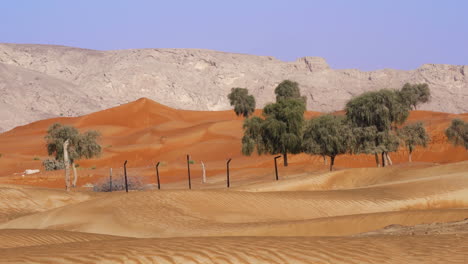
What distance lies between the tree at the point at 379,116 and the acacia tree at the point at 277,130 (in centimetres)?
612

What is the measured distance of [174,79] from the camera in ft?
562

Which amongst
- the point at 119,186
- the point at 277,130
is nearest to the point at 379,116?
the point at 277,130

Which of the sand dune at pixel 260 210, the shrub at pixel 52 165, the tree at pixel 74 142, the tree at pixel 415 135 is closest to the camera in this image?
the sand dune at pixel 260 210

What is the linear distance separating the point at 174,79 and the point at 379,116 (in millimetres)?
130235

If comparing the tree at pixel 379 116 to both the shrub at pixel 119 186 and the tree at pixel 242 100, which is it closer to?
the shrub at pixel 119 186

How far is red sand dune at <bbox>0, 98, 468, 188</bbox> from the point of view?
5741cm

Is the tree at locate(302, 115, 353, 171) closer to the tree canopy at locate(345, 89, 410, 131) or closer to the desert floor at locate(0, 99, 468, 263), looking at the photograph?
the tree canopy at locate(345, 89, 410, 131)

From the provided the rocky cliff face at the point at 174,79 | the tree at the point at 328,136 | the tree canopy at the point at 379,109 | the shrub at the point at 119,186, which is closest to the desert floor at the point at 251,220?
the shrub at the point at 119,186

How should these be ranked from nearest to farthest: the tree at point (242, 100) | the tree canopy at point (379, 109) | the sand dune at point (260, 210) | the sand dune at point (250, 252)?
the sand dune at point (250, 252)
the sand dune at point (260, 210)
the tree canopy at point (379, 109)
the tree at point (242, 100)

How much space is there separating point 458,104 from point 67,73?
3932 inches

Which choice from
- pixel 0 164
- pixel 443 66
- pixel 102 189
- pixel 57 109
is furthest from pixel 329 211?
pixel 443 66

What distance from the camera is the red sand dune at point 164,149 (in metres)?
57.4

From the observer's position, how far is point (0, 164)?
73250 millimetres

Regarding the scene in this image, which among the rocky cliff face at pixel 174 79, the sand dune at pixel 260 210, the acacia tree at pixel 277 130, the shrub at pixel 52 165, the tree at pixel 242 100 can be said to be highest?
the rocky cliff face at pixel 174 79
